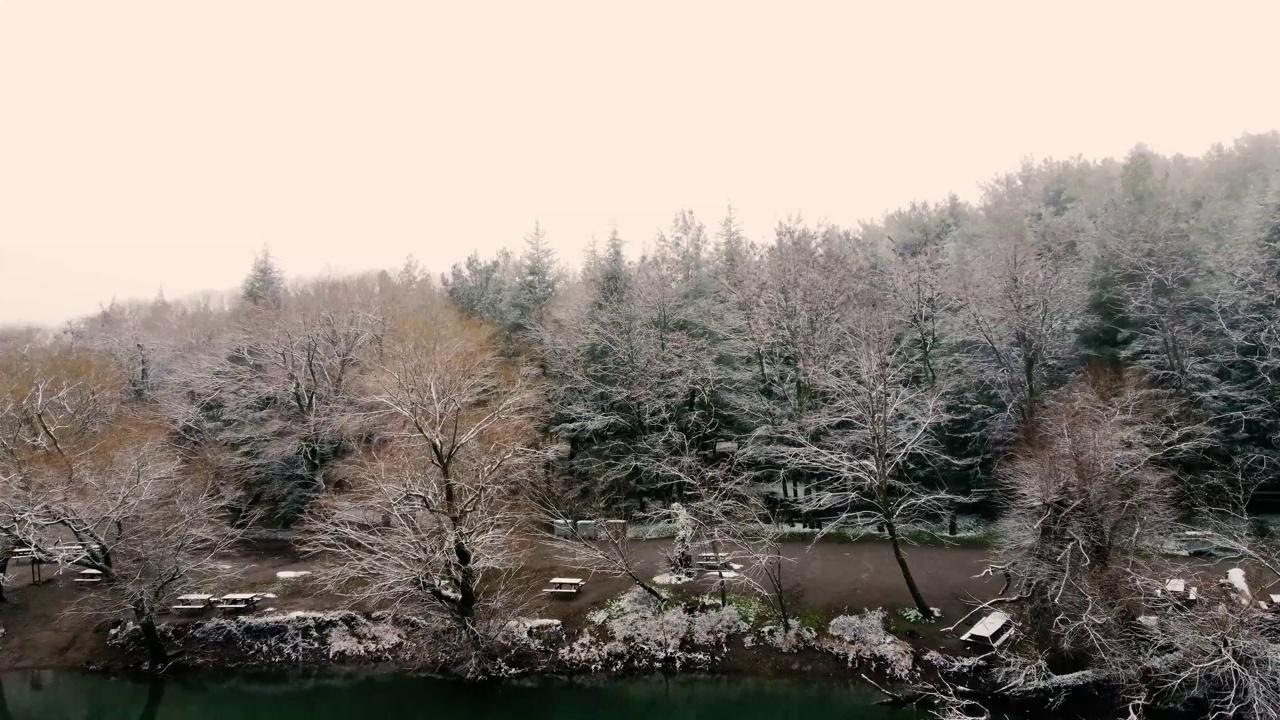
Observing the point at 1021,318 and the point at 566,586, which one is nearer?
the point at 566,586

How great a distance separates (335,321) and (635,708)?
71.4ft

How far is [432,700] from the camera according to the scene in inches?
648

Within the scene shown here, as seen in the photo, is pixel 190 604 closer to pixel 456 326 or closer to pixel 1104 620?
pixel 456 326

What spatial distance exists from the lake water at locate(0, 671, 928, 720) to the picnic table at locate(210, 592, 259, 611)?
9.28 ft

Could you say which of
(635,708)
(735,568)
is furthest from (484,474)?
(735,568)

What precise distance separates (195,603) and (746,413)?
21851 mm

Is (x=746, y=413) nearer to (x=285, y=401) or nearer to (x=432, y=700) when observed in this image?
(x=432, y=700)

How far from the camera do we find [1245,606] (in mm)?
11695

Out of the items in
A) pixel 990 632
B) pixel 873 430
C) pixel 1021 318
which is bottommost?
pixel 990 632

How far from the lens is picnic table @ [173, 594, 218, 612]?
20328 millimetres

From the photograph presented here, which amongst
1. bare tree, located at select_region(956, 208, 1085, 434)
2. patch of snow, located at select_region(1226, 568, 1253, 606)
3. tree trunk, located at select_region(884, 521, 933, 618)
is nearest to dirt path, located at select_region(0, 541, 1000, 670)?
tree trunk, located at select_region(884, 521, 933, 618)

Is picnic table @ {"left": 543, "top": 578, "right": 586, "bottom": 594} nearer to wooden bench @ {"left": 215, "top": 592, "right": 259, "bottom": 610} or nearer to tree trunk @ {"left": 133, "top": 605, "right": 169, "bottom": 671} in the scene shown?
wooden bench @ {"left": 215, "top": 592, "right": 259, "bottom": 610}

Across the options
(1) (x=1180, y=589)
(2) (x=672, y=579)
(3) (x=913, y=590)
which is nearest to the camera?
(1) (x=1180, y=589)

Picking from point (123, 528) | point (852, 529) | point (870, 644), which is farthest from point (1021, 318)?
point (123, 528)
